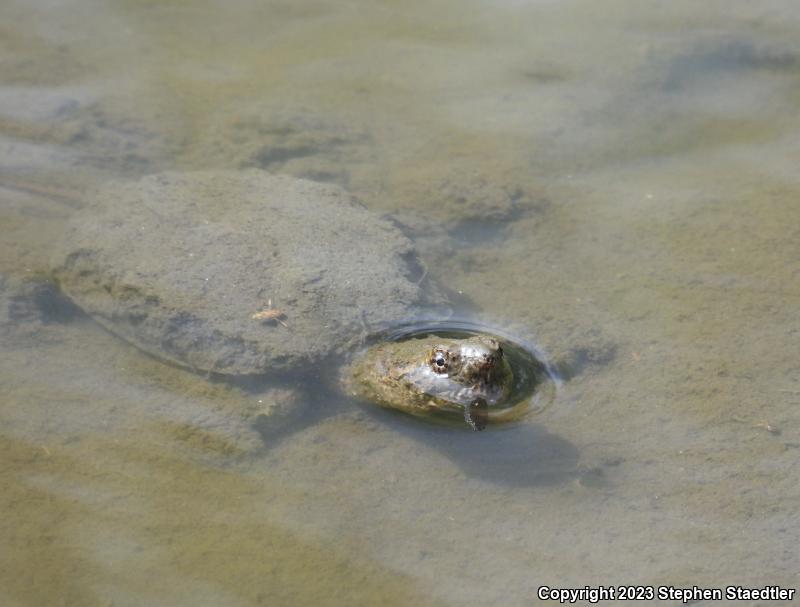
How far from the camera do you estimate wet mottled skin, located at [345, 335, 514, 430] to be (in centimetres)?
368

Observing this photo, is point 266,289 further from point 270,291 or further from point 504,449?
point 504,449

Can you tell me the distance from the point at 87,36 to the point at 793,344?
4.70 m

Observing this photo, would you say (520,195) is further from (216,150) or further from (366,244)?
(216,150)

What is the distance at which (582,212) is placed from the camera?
4754 mm

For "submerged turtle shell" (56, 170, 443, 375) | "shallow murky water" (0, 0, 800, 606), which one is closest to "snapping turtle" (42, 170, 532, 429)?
"submerged turtle shell" (56, 170, 443, 375)

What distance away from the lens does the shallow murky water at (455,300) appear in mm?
3174

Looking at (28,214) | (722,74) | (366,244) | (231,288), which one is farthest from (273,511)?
(722,74)

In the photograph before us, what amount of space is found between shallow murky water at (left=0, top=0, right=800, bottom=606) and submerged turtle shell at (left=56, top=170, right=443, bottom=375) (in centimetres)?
17

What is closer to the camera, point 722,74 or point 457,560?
point 457,560

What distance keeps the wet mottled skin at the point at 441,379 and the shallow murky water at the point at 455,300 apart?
0.11 metres

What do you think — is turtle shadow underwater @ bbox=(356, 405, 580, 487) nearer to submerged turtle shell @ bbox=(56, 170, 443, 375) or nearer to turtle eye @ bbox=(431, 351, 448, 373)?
turtle eye @ bbox=(431, 351, 448, 373)

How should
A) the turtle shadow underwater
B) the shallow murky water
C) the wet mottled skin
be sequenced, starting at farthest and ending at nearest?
the wet mottled skin
the turtle shadow underwater
the shallow murky water

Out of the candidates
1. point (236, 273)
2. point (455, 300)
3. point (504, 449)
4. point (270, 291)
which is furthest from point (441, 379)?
point (236, 273)

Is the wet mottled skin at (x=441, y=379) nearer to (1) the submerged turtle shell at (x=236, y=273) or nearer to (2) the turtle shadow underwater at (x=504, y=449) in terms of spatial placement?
(2) the turtle shadow underwater at (x=504, y=449)
